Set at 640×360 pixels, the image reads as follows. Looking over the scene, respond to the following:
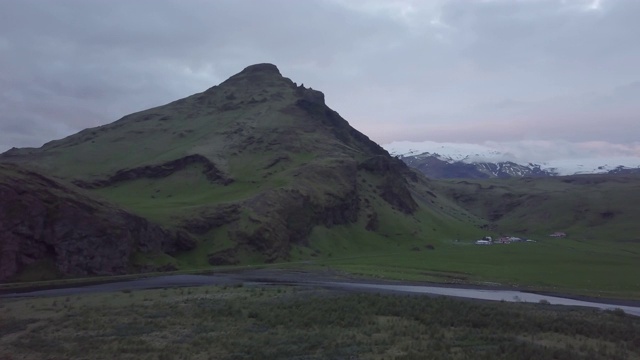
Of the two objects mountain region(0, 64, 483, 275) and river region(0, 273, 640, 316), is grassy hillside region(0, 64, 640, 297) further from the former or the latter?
river region(0, 273, 640, 316)

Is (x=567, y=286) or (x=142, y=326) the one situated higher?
(x=142, y=326)

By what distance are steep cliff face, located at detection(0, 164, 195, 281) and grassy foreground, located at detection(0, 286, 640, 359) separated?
137 feet

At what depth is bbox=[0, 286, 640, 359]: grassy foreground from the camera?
2955cm

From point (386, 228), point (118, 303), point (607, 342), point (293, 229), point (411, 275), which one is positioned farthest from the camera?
point (386, 228)

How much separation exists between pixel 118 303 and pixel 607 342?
126ft

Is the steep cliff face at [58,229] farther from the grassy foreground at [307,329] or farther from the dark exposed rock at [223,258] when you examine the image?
the grassy foreground at [307,329]

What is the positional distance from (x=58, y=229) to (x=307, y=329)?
2851 inches

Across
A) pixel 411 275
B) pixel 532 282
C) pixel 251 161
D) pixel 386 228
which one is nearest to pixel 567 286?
pixel 532 282

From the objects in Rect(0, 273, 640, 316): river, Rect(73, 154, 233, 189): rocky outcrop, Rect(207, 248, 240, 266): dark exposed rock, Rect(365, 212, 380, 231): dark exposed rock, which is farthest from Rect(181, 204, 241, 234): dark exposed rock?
Rect(365, 212, 380, 231): dark exposed rock

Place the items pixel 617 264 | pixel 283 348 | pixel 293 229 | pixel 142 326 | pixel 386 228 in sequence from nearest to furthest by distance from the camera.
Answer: pixel 283 348 → pixel 142 326 → pixel 617 264 → pixel 293 229 → pixel 386 228

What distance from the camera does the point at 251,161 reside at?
183625mm

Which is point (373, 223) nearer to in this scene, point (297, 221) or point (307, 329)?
point (297, 221)

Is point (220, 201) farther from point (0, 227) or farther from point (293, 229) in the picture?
point (0, 227)

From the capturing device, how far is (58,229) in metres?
93.8
